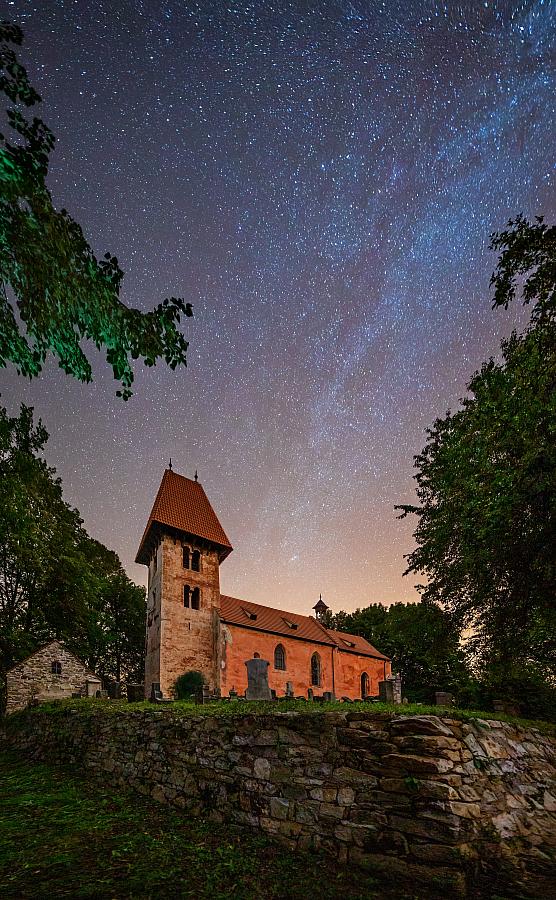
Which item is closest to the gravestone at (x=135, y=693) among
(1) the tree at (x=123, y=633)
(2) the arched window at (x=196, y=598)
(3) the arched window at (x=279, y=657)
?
(2) the arched window at (x=196, y=598)

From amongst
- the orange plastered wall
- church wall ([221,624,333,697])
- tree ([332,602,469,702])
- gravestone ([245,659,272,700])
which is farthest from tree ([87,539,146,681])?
gravestone ([245,659,272,700])

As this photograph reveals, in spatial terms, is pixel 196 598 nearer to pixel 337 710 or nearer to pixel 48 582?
pixel 48 582

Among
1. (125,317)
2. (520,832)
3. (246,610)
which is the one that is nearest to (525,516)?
(520,832)

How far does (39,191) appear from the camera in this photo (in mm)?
4371

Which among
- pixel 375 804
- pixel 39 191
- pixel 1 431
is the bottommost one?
pixel 375 804

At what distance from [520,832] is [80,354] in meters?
7.97

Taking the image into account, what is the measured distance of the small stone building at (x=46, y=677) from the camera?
70.6 feet

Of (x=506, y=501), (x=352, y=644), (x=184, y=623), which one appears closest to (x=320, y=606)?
(x=352, y=644)

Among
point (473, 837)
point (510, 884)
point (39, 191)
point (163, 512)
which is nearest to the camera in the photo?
point (39, 191)

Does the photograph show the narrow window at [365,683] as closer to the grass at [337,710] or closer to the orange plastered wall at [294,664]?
the orange plastered wall at [294,664]

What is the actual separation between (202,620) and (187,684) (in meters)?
3.72

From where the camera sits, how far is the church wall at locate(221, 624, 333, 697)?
27.1m

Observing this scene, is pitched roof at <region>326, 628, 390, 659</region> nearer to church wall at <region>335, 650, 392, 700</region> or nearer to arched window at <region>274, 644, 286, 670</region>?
church wall at <region>335, 650, 392, 700</region>

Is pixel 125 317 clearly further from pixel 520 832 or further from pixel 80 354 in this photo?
pixel 520 832
